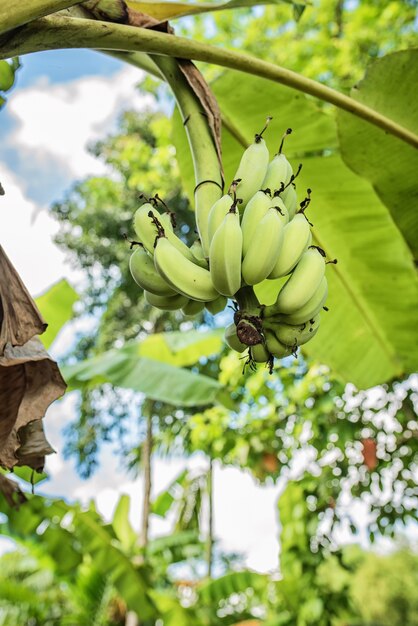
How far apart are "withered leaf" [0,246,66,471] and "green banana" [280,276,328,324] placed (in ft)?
0.95

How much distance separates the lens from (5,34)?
651 millimetres

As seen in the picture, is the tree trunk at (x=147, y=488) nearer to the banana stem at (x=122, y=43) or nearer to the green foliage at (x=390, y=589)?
the banana stem at (x=122, y=43)

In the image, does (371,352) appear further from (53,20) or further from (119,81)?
(119,81)

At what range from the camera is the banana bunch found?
2.17 ft

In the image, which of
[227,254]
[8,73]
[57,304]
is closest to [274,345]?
[227,254]

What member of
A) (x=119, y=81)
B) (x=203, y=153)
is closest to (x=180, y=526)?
(x=203, y=153)

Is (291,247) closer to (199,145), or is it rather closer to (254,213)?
(254,213)

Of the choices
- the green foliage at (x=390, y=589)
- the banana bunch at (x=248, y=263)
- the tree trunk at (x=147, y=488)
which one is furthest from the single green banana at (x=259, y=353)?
the green foliage at (x=390, y=589)

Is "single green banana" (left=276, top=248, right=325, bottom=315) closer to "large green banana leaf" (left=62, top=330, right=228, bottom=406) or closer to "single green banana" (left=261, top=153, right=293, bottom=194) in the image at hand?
"single green banana" (left=261, top=153, right=293, bottom=194)

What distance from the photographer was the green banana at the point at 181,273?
685 millimetres

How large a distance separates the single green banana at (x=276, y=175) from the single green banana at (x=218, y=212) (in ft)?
0.34

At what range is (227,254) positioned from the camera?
646 millimetres

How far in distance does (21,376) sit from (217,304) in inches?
10.1

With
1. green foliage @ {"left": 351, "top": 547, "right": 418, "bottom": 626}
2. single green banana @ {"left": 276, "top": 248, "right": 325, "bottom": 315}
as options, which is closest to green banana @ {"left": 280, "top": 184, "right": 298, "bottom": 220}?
single green banana @ {"left": 276, "top": 248, "right": 325, "bottom": 315}
